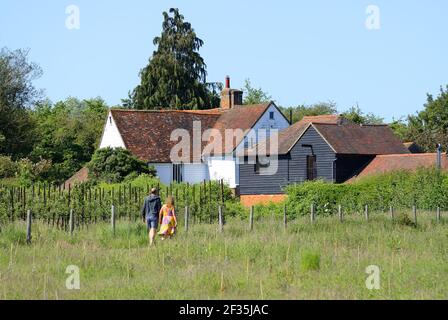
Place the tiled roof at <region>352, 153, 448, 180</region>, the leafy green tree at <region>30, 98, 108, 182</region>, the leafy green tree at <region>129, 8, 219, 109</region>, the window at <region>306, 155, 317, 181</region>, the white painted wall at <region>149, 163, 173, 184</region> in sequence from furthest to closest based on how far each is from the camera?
the leafy green tree at <region>129, 8, 219, 109</region>, the leafy green tree at <region>30, 98, 108, 182</region>, the white painted wall at <region>149, 163, 173, 184</region>, the window at <region>306, 155, 317, 181</region>, the tiled roof at <region>352, 153, 448, 180</region>

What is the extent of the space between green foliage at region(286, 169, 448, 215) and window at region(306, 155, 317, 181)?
37.6 feet

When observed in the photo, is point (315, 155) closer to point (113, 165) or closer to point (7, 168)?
point (113, 165)

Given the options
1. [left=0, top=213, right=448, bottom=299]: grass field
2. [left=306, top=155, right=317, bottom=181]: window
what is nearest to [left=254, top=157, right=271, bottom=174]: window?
[left=306, top=155, right=317, bottom=181]: window

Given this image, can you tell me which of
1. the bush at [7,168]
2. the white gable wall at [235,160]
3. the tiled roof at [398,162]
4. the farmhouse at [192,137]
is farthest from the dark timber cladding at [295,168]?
the bush at [7,168]

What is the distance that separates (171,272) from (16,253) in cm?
476

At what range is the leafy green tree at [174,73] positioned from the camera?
3290 inches

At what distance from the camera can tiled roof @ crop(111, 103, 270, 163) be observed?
207ft

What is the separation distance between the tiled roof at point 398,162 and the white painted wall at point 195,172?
45.0 ft

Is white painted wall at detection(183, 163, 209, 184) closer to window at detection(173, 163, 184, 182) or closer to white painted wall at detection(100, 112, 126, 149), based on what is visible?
window at detection(173, 163, 184, 182)

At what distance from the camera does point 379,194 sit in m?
43.4

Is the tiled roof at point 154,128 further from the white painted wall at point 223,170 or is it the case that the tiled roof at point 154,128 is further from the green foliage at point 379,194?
the green foliage at point 379,194

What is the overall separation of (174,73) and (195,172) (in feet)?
67.7
